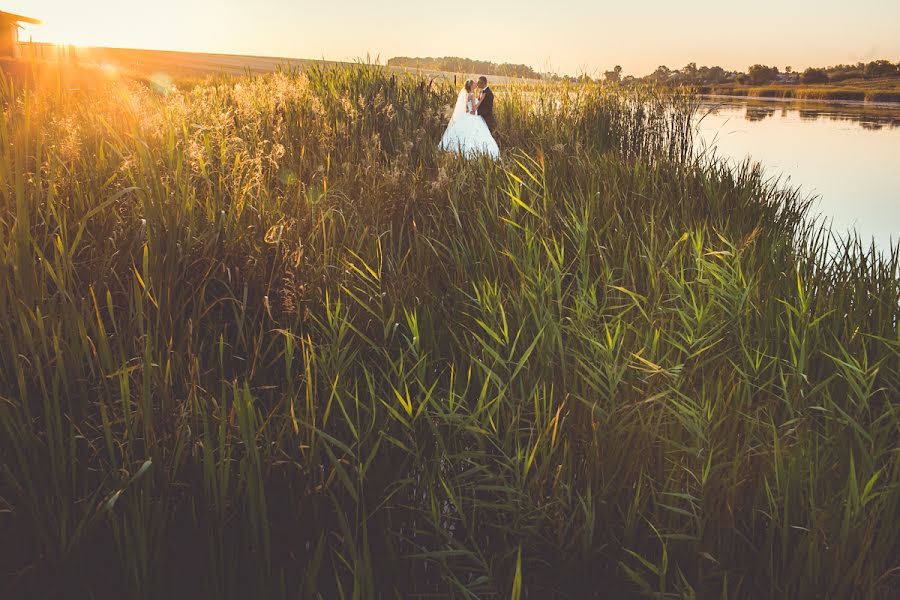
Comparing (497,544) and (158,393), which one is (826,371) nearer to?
(497,544)

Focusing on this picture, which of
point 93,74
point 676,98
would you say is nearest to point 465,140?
point 676,98

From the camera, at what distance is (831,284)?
10.8 ft

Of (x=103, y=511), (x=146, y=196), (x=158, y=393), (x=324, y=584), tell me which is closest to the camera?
(x=103, y=511)

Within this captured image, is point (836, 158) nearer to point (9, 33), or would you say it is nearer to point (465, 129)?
point (465, 129)

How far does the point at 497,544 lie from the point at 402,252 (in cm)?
203

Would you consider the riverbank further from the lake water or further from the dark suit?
the dark suit

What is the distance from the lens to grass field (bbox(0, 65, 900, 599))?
143cm

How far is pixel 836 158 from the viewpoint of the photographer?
559 inches

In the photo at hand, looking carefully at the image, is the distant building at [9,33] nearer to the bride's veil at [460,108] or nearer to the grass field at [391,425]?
the bride's veil at [460,108]

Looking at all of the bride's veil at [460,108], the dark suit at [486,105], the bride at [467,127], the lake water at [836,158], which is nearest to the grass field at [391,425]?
the lake water at [836,158]

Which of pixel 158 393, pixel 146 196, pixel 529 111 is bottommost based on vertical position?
pixel 158 393

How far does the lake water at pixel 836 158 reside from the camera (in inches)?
323

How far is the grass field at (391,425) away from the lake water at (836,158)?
3.18 meters

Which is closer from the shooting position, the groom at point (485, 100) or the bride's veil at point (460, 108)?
the bride's veil at point (460, 108)
